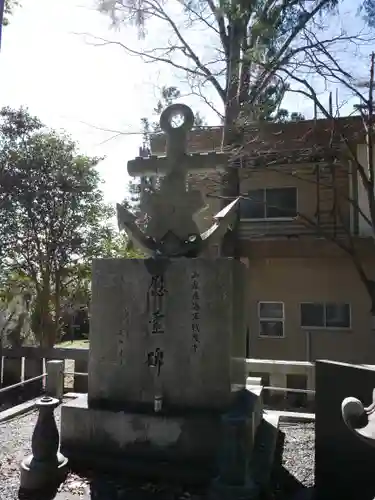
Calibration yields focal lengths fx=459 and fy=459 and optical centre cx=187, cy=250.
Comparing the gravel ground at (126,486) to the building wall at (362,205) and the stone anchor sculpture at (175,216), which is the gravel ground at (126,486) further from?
the building wall at (362,205)

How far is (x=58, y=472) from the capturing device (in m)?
4.02

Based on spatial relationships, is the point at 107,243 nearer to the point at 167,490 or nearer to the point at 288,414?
the point at 288,414

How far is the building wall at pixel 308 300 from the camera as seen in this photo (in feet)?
43.8

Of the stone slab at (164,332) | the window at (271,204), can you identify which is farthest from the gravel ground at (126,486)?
the window at (271,204)

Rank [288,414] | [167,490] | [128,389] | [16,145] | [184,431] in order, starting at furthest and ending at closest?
[16,145] → [288,414] → [128,389] → [184,431] → [167,490]

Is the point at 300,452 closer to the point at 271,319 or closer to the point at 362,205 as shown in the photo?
the point at 271,319

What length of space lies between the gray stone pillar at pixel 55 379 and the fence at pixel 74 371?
282mm

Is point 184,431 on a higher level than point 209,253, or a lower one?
lower

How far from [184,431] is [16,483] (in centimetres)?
157

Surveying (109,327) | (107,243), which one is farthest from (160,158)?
(107,243)

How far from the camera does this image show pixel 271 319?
14070 millimetres

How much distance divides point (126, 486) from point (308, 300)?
1061cm

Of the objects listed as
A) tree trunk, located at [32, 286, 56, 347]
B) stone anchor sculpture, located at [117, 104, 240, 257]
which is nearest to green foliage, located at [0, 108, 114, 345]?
tree trunk, located at [32, 286, 56, 347]

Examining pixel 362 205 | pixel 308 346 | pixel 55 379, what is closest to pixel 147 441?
pixel 55 379
